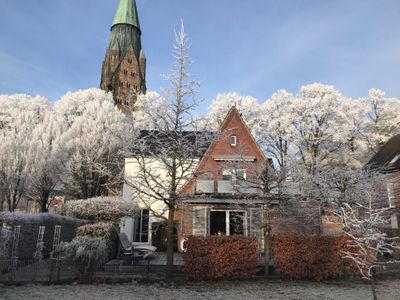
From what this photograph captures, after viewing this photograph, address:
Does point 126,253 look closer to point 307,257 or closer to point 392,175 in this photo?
point 307,257

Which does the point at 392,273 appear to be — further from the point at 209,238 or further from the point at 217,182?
the point at 217,182

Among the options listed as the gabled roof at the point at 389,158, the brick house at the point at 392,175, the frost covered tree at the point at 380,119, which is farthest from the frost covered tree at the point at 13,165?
the frost covered tree at the point at 380,119

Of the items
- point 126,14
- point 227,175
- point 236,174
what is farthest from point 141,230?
point 126,14

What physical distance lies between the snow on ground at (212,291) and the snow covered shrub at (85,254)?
59cm

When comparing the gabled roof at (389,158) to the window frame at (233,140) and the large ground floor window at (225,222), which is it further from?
the large ground floor window at (225,222)

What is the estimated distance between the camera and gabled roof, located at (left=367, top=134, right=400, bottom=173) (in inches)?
921

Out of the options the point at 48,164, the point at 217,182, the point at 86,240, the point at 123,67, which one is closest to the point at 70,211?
the point at 48,164

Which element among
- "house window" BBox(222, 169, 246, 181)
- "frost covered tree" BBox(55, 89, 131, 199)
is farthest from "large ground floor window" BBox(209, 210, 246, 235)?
"frost covered tree" BBox(55, 89, 131, 199)

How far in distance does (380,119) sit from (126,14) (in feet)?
169

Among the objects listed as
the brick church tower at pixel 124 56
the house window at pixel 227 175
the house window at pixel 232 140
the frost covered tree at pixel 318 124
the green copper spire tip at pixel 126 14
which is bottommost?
the house window at pixel 227 175

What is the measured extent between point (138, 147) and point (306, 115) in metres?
23.8

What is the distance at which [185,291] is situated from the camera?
28.7 feet

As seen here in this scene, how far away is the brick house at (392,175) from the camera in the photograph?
824 inches

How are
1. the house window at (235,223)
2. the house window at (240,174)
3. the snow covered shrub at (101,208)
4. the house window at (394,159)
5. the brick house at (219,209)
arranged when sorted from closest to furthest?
the house window at (240,174)
the brick house at (219,209)
the house window at (235,223)
the snow covered shrub at (101,208)
the house window at (394,159)
